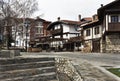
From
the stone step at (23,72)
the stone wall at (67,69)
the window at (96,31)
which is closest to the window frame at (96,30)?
the window at (96,31)

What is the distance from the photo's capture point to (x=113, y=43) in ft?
148

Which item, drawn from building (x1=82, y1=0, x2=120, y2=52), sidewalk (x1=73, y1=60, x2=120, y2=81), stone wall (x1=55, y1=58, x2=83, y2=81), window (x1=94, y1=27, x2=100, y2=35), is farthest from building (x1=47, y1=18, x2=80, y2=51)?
stone wall (x1=55, y1=58, x2=83, y2=81)

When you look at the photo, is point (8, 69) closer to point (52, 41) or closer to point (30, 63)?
point (30, 63)

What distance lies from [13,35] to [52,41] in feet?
48.4

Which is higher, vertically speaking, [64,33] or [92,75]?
[64,33]

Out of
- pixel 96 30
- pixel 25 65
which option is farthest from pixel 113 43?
pixel 25 65

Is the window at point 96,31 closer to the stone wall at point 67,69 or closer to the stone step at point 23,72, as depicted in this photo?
the stone wall at point 67,69

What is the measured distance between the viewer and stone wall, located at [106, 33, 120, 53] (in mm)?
44497

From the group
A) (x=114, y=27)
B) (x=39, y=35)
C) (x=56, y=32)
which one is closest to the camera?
(x=114, y=27)

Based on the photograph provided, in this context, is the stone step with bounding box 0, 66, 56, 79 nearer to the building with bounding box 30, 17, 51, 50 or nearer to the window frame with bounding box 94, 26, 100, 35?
the window frame with bounding box 94, 26, 100, 35

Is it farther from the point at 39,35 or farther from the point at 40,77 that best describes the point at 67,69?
the point at 39,35

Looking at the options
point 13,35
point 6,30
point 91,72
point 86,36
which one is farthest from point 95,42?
point 91,72

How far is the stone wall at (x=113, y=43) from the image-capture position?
146 ft

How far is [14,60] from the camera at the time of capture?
11039 mm
